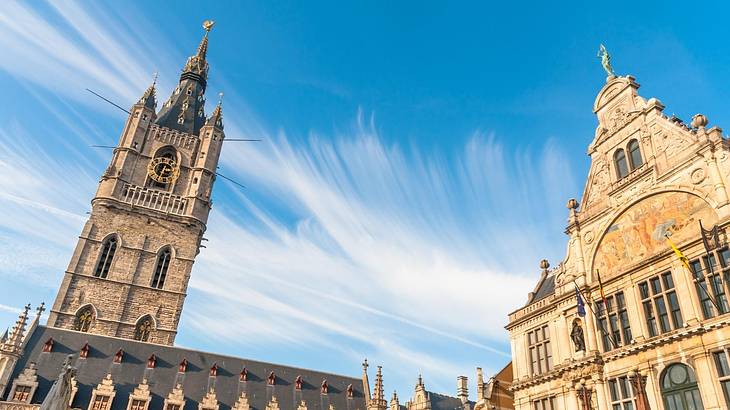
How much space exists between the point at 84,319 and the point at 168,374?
41.4ft

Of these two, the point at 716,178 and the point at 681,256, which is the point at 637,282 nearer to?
the point at 681,256

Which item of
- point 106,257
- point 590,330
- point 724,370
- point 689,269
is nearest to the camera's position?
point 724,370

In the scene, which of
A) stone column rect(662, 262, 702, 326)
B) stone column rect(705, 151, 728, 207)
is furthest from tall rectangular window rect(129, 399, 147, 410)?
stone column rect(705, 151, 728, 207)

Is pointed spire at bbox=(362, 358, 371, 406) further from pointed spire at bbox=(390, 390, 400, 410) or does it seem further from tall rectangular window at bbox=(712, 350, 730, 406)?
tall rectangular window at bbox=(712, 350, 730, 406)

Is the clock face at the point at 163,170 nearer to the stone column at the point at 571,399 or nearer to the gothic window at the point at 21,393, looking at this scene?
the gothic window at the point at 21,393

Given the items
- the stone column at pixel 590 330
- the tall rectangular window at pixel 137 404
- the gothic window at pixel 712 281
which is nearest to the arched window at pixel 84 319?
the tall rectangular window at pixel 137 404

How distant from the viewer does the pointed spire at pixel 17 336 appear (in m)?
37.4

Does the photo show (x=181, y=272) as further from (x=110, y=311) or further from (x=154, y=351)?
(x=154, y=351)

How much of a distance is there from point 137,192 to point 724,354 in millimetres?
55234

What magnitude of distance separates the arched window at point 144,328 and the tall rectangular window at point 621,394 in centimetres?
4222

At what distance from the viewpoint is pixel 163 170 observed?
201ft

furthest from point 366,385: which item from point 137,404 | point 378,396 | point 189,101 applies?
point 189,101

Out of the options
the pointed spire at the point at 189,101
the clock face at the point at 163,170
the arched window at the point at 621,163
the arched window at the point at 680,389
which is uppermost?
the pointed spire at the point at 189,101

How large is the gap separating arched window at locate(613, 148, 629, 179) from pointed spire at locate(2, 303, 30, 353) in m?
42.6
